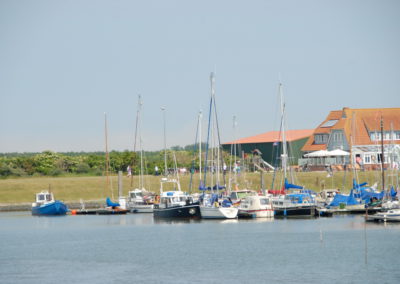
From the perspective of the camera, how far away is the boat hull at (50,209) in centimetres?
9812

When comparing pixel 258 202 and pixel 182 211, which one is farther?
pixel 182 211

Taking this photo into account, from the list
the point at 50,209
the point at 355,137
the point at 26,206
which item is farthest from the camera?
the point at 355,137

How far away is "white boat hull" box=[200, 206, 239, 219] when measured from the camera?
8094cm

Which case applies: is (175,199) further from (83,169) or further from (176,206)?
(83,169)

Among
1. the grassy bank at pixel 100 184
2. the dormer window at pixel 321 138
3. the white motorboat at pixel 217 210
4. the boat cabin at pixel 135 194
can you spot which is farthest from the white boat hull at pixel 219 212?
the dormer window at pixel 321 138

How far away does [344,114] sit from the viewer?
13062 cm

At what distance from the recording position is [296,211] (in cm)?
8156

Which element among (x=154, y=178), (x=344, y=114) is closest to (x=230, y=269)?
(x=154, y=178)

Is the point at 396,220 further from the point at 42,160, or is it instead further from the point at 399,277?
the point at 42,160

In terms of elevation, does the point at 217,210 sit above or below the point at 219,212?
above

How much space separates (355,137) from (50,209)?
154ft

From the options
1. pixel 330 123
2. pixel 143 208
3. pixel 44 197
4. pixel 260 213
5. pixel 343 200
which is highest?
pixel 330 123

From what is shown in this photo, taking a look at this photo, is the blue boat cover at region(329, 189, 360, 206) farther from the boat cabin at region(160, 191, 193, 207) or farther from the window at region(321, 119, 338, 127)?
the window at region(321, 119, 338, 127)

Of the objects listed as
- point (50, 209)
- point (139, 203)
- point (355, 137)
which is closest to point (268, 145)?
point (355, 137)
